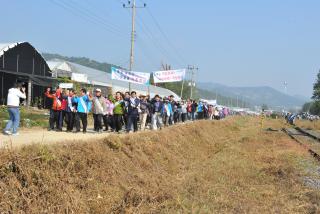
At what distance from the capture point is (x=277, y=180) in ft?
43.6

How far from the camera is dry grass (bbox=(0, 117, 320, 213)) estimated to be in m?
7.77

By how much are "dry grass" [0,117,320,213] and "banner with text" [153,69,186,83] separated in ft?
64.7

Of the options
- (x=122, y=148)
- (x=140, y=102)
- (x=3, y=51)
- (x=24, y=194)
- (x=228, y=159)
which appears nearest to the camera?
(x=24, y=194)

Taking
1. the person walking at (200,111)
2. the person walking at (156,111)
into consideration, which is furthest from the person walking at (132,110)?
the person walking at (200,111)

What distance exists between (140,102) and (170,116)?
7.10 metres

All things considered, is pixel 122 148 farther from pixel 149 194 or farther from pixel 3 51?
pixel 3 51

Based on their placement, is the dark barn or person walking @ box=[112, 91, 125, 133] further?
the dark barn

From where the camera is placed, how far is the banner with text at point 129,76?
2855 cm

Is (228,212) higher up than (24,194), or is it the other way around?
(24,194)

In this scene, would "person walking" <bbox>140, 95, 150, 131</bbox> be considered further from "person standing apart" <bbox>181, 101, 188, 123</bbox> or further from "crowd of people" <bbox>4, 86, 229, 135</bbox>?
"person standing apart" <bbox>181, 101, 188, 123</bbox>

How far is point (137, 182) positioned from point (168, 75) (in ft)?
85.3

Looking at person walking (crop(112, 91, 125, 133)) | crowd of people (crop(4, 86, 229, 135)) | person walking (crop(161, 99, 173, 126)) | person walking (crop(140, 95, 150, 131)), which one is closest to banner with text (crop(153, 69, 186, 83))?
person walking (crop(161, 99, 173, 126))

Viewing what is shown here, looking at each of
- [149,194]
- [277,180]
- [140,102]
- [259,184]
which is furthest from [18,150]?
[140,102]

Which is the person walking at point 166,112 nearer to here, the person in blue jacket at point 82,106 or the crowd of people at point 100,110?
the crowd of people at point 100,110
